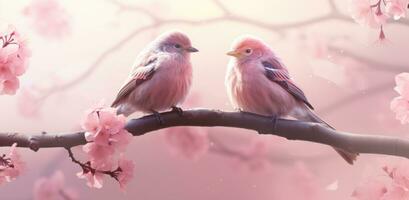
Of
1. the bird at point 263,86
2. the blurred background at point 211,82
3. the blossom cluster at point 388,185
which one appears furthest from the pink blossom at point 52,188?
the blossom cluster at point 388,185

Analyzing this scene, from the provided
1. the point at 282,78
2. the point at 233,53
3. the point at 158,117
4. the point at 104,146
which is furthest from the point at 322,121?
the point at 104,146

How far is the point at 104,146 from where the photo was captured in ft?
4.45

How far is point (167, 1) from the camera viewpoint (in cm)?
146

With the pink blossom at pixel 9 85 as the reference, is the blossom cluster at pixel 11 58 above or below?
above

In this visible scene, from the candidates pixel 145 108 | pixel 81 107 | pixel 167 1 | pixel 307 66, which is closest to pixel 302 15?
pixel 307 66

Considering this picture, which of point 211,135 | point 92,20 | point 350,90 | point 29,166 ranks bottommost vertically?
point 29,166

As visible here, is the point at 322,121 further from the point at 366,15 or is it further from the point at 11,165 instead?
the point at 11,165

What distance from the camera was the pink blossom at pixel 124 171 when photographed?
140 centimetres

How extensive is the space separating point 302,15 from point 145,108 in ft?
1.43

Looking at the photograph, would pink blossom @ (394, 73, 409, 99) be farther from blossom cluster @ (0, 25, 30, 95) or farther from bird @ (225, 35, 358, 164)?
blossom cluster @ (0, 25, 30, 95)

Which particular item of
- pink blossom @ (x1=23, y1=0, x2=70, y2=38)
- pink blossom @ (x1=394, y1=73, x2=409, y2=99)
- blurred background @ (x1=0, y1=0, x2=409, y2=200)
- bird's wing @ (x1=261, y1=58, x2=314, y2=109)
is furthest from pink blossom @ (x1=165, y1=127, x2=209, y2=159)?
pink blossom @ (x1=394, y1=73, x2=409, y2=99)

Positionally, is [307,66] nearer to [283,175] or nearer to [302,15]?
[302,15]

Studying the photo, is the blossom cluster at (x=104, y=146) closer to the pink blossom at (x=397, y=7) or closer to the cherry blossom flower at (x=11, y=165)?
the cherry blossom flower at (x=11, y=165)

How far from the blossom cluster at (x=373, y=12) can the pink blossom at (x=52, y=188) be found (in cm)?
80
